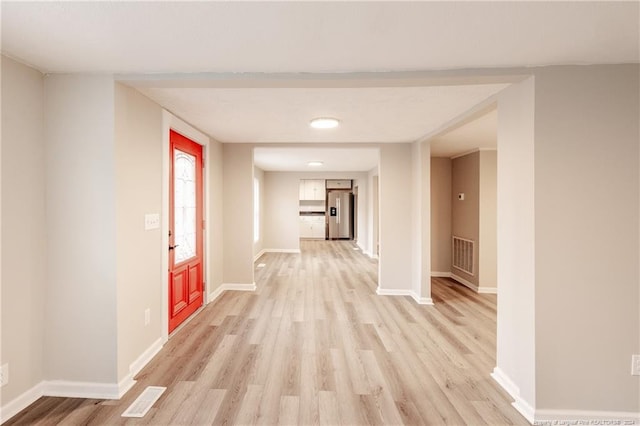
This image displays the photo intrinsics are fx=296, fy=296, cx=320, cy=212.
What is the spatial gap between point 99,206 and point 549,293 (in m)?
3.15

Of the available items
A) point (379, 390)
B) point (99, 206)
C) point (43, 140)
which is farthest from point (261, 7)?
point (379, 390)

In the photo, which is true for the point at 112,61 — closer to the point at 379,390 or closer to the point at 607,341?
the point at 379,390

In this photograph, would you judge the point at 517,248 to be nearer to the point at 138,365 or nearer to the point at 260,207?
the point at 138,365

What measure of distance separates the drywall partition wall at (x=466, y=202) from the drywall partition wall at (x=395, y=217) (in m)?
1.27

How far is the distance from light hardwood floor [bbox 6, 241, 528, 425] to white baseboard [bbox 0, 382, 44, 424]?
4 cm

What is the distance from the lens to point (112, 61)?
1956 mm

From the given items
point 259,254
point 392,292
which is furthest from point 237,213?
point 259,254

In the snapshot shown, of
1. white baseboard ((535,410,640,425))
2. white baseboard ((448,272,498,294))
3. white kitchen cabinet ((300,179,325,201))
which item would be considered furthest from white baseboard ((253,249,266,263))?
white baseboard ((535,410,640,425))

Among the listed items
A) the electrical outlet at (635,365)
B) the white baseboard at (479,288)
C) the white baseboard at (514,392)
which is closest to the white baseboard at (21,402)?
the white baseboard at (514,392)

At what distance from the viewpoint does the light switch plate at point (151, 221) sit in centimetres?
254

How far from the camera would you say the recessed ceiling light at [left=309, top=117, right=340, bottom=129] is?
126 inches

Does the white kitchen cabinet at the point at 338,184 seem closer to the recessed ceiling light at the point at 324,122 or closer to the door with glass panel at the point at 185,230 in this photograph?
the door with glass panel at the point at 185,230

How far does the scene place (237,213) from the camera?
4727 millimetres

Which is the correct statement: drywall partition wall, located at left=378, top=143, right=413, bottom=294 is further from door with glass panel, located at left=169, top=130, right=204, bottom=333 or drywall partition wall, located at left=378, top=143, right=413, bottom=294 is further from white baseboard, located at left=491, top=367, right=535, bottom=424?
door with glass panel, located at left=169, top=130, right=204, bottom=333
